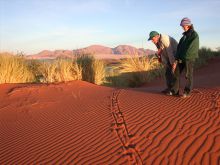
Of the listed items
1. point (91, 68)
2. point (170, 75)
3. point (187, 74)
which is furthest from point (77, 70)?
point (187, 74)

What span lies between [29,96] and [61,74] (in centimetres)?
364

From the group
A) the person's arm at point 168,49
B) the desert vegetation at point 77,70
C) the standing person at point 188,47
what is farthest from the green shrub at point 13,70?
the standing person at point 188,47

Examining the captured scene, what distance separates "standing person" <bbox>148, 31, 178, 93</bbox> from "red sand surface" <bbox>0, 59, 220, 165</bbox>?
73 cm

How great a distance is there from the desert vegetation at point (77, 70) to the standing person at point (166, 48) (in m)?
6.39

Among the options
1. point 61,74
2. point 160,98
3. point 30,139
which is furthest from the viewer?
point 61,74

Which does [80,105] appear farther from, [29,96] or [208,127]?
[208,127]

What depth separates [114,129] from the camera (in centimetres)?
715

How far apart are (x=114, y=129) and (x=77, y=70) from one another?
8.25m

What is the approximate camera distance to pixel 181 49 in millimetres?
8367

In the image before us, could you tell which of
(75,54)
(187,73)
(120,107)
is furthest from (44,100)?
(75,54)

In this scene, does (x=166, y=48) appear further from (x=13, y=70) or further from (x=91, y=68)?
(x=13, y=70)

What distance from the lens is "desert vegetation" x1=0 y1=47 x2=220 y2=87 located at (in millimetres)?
14688

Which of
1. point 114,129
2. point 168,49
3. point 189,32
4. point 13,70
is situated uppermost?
point 189,32

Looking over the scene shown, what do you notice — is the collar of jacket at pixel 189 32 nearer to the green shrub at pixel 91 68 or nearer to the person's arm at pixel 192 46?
the person's arm at pixel 192 46
